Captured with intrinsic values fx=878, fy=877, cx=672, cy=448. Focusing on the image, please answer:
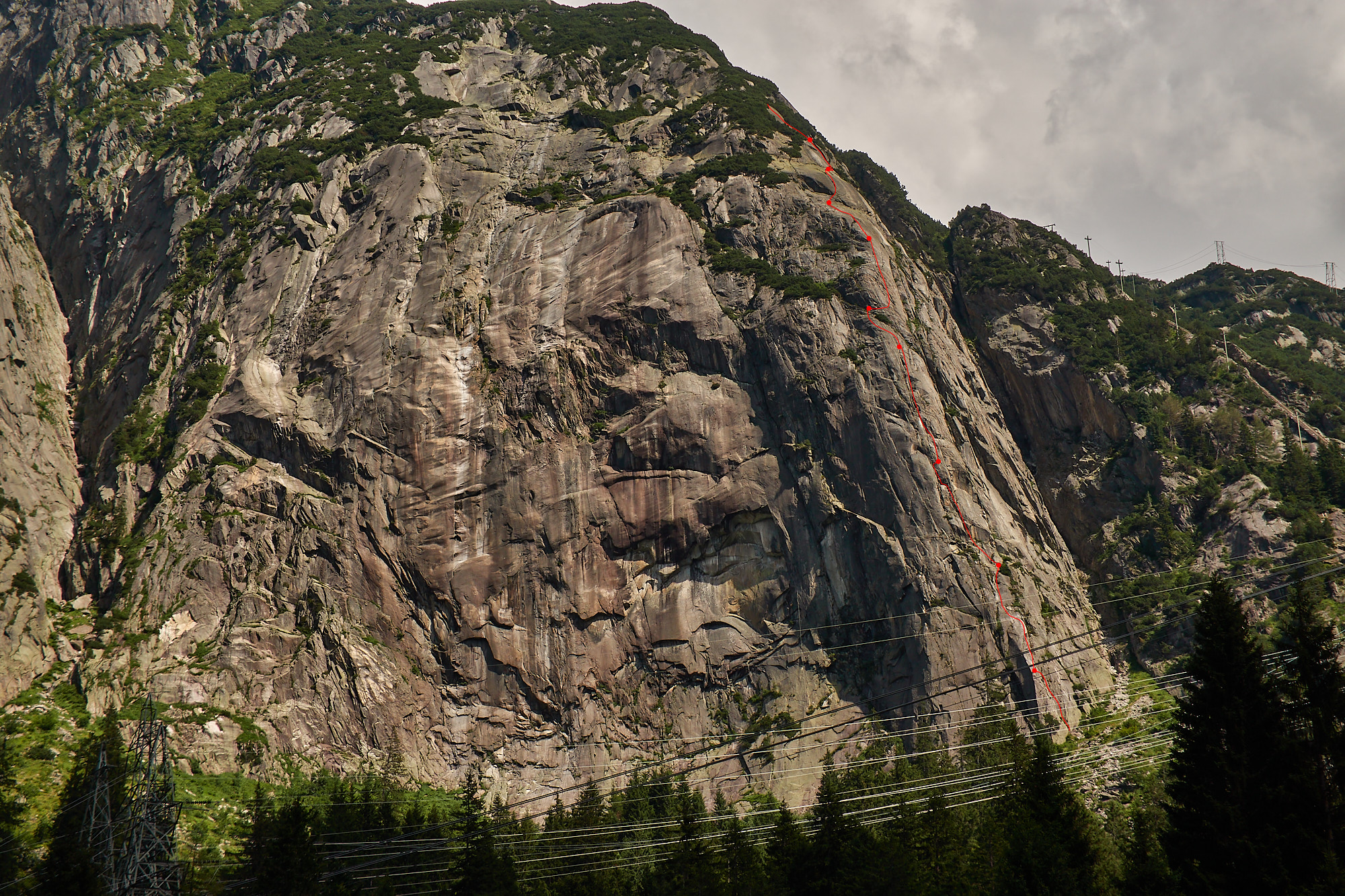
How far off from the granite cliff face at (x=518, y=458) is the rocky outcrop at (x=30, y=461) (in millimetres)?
1625

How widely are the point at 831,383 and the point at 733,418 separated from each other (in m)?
9.51

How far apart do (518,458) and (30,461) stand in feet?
138

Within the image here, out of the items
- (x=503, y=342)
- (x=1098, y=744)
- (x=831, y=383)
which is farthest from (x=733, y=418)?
(x=1098, y=744)

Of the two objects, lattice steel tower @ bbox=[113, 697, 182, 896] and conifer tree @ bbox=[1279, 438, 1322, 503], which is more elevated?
conifer tree @ bbox=[1279, 438, 1322, 503]

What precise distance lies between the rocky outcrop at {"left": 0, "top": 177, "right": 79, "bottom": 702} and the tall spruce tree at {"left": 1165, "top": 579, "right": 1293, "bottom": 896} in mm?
69099

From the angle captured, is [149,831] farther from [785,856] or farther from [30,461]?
[30,461]

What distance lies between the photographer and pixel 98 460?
258 ft

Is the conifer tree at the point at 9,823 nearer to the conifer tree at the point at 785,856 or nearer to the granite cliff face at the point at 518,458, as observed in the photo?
the granite cliff face at the point at 518,458

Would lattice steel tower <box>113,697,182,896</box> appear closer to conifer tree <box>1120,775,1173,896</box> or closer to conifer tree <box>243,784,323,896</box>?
conifer tree <box>243,784,323,896</box>

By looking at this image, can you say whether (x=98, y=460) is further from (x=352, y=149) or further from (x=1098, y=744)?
(x=1098, y=744)

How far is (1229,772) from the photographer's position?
29.8 meters

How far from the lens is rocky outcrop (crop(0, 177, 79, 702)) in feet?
207

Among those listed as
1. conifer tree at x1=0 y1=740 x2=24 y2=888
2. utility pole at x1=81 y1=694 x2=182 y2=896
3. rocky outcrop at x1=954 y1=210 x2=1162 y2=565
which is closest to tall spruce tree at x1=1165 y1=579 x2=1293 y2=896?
utility pole at x1=81 y1=694 x2=182 y2=896

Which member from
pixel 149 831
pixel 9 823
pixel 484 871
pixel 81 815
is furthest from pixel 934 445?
pixel 9 823
